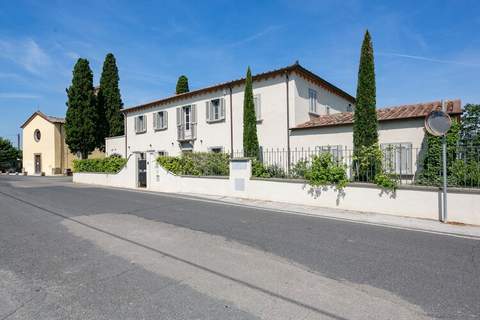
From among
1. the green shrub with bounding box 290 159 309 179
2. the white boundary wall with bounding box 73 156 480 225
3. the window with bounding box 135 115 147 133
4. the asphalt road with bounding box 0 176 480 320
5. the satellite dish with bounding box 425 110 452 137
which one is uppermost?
the window with bounding box 135 115 147 133

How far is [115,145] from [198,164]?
14.5 m

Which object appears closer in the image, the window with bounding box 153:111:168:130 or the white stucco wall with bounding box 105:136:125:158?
the window with bounding box 153:111:168:130

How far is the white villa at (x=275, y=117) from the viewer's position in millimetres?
13016

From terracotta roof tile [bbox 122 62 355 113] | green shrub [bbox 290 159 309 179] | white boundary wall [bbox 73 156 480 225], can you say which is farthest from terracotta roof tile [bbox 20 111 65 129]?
green shrub [bbox 290 159 309 179]

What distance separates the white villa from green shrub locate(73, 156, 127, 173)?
9.92ft

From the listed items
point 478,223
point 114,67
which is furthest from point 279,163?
point 114,67

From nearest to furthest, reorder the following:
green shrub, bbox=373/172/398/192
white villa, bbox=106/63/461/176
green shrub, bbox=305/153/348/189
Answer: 1. green shrub, bbox=373/172/398/192
2. green shrub, bbox=305/153/348/189
3. white villa, bbox=106/63/461/176

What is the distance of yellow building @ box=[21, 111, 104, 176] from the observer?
3591 cm

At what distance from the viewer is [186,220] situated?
7785 millimetres

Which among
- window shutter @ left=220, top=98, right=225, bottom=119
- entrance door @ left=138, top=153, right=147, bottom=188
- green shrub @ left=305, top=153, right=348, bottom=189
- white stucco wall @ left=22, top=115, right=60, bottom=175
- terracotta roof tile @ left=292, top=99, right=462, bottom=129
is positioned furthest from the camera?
white stucco wall @ left=22, top=115, right=60, bottom=175

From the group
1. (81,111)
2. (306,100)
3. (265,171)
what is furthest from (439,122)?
(81,111)

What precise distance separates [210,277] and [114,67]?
30.9m

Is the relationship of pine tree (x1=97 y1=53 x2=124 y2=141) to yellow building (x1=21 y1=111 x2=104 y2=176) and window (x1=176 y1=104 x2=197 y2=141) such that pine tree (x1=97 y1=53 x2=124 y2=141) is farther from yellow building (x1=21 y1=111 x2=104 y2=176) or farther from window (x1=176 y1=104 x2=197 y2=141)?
window (x1=176 y1=104 x2=197 y2=141)

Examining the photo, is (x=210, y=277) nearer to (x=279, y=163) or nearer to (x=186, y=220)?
(x=186, y=220)
